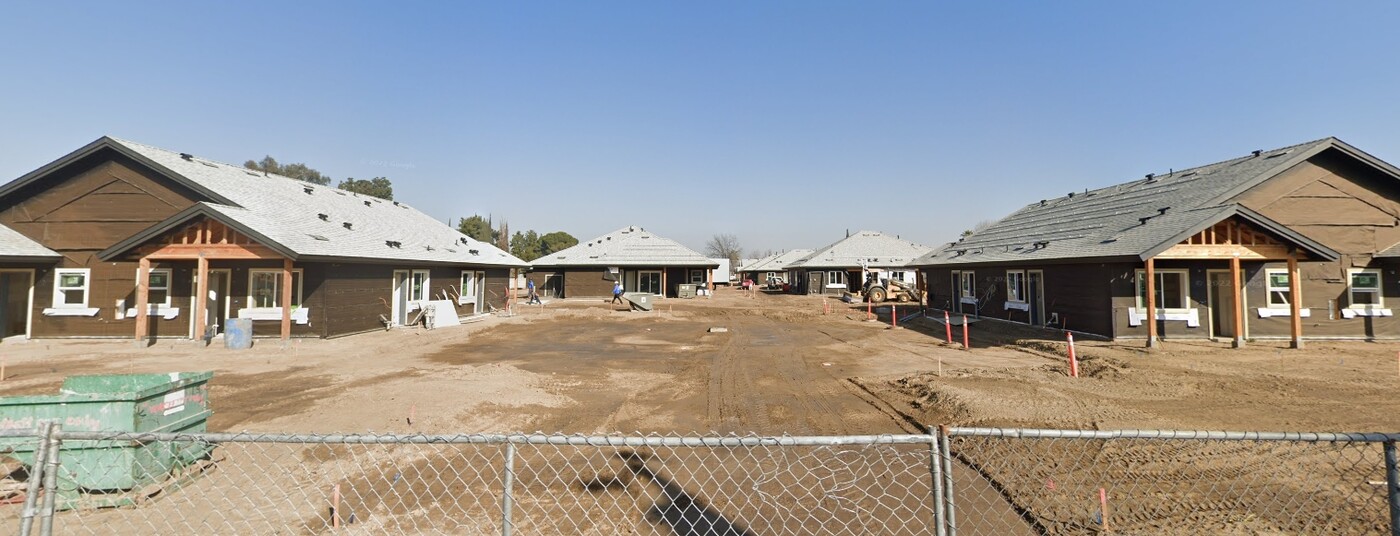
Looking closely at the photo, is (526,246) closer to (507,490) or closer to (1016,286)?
(1016,286)

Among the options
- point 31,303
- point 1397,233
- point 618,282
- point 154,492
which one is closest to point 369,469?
point 154,492

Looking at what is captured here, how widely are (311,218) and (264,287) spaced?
377 centimetres

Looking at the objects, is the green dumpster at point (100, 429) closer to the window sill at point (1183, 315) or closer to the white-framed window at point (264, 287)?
the white-framed window at point (264, 287)

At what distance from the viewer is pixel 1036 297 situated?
1992 cm

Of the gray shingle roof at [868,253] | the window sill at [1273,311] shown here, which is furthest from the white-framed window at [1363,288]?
the gray shingle roof at [868,253]

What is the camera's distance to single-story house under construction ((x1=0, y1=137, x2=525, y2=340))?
16.0m

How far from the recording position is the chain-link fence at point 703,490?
4.62m

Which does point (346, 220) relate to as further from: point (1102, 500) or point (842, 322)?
point (1102, 500)

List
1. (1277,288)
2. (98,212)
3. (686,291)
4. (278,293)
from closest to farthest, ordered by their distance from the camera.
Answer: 1. (1277,288)
2. (278,293)
3. (98,212)
4. (686,291)

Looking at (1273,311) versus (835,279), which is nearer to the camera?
(1273,311)

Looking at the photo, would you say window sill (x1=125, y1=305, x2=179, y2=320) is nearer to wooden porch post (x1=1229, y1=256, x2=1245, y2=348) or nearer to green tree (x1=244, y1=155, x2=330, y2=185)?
wooden porch post (x1=1229, y1=256, x2=1245, y2=348)

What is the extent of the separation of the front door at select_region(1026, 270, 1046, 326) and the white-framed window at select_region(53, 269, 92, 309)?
32.9m

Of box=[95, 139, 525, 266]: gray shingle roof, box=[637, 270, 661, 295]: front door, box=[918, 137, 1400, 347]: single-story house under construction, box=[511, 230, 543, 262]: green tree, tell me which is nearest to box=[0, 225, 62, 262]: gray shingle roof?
box=[95, 139, 525, 266]: gray shingle roof

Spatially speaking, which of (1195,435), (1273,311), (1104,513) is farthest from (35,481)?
(1273,311)
